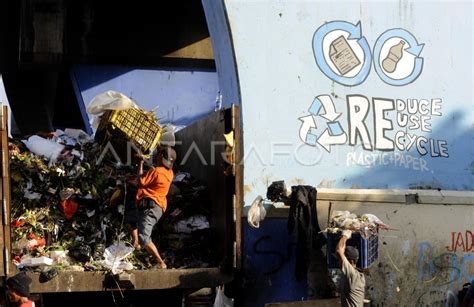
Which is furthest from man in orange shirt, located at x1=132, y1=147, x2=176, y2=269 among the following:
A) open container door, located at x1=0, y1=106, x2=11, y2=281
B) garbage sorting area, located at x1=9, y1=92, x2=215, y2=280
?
open container door, located at x1=0, y1=106, x2=11, y2=281

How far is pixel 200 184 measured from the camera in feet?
28.2

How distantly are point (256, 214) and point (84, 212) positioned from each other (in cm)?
164

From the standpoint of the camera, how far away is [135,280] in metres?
7.00

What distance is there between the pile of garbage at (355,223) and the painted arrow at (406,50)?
64.4 inches

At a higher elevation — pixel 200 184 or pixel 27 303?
pixel 200 184

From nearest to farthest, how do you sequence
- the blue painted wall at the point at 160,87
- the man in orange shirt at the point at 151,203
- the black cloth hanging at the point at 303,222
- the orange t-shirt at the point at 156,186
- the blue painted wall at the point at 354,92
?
the man in orange shirt at the point at 151,203
the orange t-shirt at the point at 156,186
the black cloth hanging at the point at 303,222
the blue painted wall at the point at 354,92
the blue painted wall at the point at 160,87

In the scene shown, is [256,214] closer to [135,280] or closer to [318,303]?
[318,303]

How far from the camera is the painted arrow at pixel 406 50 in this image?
8.98m

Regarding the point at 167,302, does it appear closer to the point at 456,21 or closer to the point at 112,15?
the point at 456,21

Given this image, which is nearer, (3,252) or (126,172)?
(3,252)

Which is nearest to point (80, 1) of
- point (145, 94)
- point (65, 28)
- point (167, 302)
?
point (65, 28)

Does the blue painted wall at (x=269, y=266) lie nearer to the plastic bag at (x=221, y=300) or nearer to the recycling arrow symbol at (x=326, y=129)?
the plastic bag at (x=221, y=300)

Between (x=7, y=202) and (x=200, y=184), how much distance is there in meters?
2.48

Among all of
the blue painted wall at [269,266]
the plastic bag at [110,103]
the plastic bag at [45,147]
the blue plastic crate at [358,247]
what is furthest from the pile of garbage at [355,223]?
the plastic bag at [45,147]
